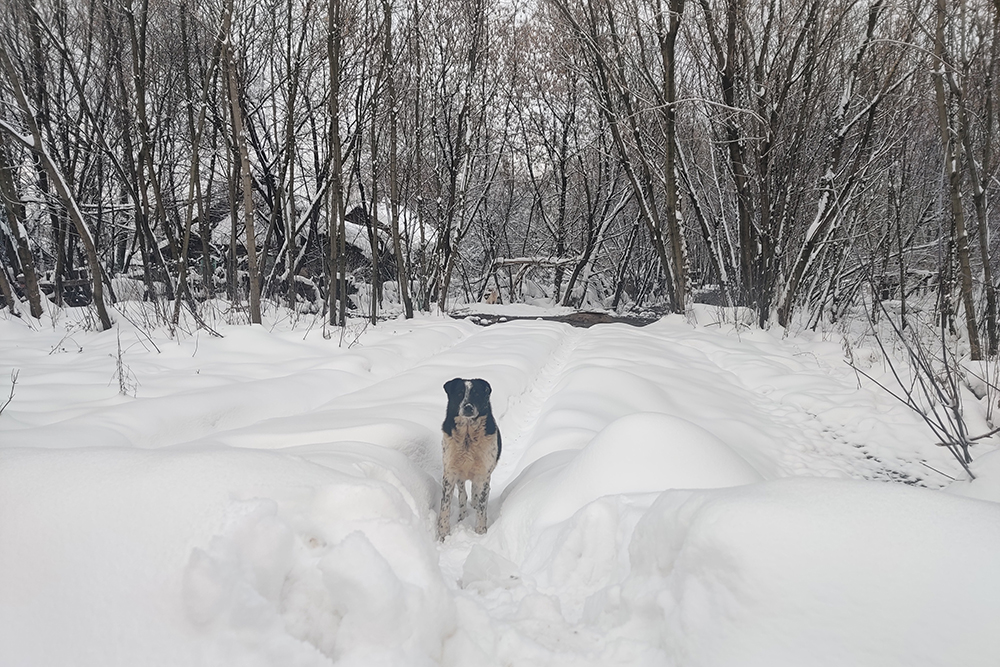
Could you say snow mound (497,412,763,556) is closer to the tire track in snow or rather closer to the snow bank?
the tire track in snow

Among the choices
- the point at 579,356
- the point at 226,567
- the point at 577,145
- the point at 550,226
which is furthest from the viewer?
the point at 550,226

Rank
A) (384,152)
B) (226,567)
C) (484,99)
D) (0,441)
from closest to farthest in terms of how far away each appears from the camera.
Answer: (226,567) < (0,441) < (384,152) < (484,99)

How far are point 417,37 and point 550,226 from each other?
26.6 ft

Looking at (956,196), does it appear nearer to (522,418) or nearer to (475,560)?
(522,418)

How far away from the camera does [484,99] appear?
13047 millimetres

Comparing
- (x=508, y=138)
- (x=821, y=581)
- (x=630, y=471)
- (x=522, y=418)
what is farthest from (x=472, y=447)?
(x=508, y=138)

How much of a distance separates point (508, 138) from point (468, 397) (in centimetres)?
1523

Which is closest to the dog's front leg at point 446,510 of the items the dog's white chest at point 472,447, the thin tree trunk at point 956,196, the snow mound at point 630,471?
the dog's white chest at point 472,447

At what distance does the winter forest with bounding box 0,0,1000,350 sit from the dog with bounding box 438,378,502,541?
2.44 meters

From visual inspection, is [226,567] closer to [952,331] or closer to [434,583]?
[434,583]

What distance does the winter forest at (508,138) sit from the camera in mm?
6867

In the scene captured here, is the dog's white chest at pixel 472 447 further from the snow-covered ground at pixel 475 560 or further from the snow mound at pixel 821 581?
the snow mound at pixel 821 581

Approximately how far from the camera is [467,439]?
92.9 inches

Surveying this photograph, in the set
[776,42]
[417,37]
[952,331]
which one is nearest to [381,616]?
[952,331]
